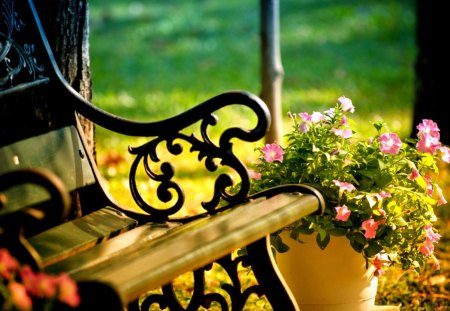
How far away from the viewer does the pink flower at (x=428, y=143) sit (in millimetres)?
3699

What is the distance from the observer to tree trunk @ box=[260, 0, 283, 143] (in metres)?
5.68

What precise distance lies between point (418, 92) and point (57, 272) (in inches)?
172

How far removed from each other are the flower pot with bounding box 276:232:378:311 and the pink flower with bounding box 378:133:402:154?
0.37 m

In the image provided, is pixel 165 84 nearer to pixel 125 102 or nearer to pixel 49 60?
pixel 125 102

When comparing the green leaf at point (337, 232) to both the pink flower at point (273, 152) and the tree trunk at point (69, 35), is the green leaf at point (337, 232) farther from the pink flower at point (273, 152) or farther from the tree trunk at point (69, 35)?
the tree trunk at point (69, 35)

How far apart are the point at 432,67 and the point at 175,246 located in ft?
14.2

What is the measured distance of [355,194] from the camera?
358cm

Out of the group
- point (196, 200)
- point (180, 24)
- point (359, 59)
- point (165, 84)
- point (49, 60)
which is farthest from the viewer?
point (180, 24)

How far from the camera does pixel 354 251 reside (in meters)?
3.63

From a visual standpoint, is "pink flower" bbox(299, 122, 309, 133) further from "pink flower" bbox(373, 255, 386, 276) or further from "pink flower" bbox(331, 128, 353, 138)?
"pink flower" bbox(373, 255, 386, 276)

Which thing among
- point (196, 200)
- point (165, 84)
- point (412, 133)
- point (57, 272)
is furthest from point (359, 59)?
point (57, 272)

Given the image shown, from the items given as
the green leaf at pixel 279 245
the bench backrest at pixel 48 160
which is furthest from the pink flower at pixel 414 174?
the bench backrest at pixel 48 160

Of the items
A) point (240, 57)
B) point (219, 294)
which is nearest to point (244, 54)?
point (240, 57)

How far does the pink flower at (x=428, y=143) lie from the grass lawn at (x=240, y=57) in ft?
4.11
